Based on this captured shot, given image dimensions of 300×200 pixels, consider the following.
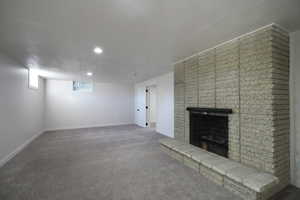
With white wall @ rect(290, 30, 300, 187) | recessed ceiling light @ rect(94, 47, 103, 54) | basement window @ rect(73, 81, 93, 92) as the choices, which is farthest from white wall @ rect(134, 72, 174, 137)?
white wall @ rect(290, 30, 300, 187)

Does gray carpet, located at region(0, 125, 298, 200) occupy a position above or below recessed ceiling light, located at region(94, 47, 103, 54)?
below

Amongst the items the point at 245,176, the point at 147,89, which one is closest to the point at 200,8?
the point at 245,176

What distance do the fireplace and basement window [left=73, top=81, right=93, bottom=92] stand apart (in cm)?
600

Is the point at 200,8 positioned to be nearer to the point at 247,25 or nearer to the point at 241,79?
the point at 247,25

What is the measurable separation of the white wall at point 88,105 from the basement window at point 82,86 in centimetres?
18

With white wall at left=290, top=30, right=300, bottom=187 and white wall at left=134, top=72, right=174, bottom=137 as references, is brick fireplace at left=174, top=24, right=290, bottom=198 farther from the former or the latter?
white wall at left=134, top=72, right=174, bottom=137

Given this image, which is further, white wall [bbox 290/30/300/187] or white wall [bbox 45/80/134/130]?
white wall [bbox 45/80/134/130]

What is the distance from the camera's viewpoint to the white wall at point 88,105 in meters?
6.79

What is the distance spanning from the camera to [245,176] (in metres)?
1.98

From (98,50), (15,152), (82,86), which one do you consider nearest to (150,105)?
(82,86)

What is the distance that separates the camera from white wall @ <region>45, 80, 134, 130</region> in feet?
22.3

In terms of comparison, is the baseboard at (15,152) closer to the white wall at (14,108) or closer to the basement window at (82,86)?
the white wall at (14,108)

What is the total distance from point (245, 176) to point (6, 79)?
519cm

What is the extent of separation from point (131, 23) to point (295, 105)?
2895 mm
